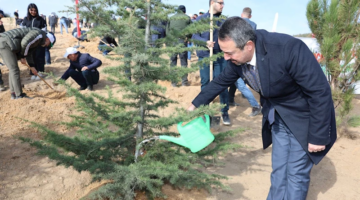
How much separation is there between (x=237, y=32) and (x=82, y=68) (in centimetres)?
488

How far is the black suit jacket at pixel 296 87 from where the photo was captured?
5.61 feet

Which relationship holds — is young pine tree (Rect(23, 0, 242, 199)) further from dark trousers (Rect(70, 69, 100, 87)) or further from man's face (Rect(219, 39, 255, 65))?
dark trousers (Rect(70, 69, 100, 87))

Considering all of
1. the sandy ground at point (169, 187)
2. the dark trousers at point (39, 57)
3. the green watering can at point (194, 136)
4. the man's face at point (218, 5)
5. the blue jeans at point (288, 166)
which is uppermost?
the man's face at point (218, 5)

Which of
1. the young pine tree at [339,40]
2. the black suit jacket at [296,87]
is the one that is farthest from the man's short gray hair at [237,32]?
the young pine tree at [339,40]

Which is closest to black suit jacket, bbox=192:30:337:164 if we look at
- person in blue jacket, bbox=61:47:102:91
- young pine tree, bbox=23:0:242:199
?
young pine tree, bbox=23:0:242:199

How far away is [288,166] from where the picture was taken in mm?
2133

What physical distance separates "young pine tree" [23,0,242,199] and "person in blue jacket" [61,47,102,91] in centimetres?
339

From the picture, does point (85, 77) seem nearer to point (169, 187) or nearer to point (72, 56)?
point (72, 56)

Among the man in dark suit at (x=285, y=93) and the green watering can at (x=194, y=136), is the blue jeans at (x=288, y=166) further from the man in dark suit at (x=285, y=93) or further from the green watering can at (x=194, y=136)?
the green watering can at (x=194, y=136)

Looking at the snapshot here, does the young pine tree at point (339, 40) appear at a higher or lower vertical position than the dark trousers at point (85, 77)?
higher

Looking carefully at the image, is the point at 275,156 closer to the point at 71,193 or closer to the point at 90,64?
the point at 71,193

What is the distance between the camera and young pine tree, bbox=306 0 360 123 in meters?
3.58

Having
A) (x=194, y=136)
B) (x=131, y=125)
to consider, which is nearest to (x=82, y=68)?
(x=131, y=125)

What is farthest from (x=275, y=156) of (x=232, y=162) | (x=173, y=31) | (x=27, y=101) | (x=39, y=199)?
(x=27, y=101)
